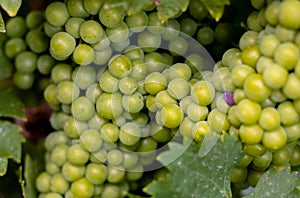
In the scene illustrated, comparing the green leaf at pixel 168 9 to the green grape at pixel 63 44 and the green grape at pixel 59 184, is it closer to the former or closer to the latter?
the green grape at pixel 63 44

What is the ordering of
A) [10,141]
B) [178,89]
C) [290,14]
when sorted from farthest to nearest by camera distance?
[10,141], [178,89], [290,14]

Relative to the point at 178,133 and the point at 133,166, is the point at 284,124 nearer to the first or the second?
the point at 178,133

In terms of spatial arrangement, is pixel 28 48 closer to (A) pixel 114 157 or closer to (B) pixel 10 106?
(B) pixel 10 106

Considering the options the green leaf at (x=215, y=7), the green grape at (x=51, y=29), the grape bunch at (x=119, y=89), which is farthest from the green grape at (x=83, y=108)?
the green leaf at (x=215, y=7)

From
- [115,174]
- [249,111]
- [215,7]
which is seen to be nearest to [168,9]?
[215,7]

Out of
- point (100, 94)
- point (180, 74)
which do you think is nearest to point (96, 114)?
point (100, 94)

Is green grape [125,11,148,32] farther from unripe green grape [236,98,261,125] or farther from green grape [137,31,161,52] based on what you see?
unripe green grape [236,98,261,125]
